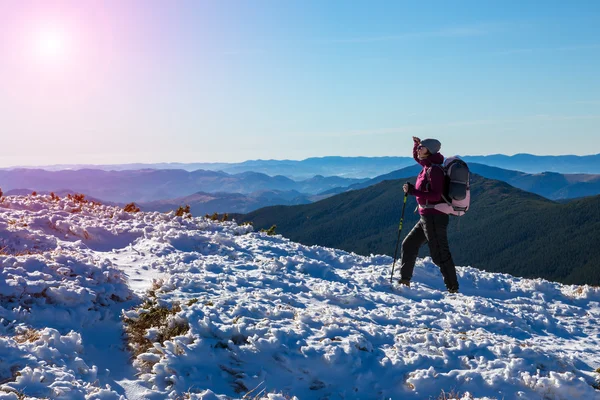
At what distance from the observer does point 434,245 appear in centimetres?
1121

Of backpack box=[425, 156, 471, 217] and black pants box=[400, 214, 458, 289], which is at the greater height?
backpack box=[425, 156, 471, 217]

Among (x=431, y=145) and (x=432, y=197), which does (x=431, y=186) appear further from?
(x=431, y=145)

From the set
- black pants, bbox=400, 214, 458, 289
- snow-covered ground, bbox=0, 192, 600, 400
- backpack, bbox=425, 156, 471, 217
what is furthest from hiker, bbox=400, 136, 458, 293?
snow-covered ground, bbox=0, 192, 600, 400

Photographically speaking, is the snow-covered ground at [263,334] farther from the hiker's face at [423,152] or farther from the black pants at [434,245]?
the hiker's face at [423,152]

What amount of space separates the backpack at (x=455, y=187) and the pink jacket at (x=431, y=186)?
4.1 inches

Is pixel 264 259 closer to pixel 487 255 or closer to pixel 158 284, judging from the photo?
pixel 158 284

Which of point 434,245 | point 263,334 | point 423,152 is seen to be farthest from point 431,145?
point 263,334

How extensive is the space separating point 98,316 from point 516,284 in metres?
11.7

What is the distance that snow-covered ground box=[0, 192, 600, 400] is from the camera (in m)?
5.95

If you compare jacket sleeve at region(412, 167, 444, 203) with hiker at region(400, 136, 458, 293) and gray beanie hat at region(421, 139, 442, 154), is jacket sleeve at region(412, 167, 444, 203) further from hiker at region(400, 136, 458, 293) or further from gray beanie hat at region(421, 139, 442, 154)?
gray beanie hat at region(421, 139, 442, 154)

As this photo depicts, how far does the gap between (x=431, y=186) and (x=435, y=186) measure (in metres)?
0.10

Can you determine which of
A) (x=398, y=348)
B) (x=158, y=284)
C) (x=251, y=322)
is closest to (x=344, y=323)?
(x=398, y=348)

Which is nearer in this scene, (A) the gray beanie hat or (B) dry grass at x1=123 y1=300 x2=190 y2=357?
(B) dry grass at x1=123 y1=300 x2=190 y2=357

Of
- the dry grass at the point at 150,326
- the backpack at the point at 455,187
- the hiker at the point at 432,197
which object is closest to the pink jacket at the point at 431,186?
the hiker at the point at 432,197
